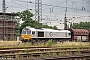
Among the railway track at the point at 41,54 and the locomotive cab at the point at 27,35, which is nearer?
the railway track at the point at 41,54

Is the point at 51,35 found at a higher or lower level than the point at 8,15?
lower

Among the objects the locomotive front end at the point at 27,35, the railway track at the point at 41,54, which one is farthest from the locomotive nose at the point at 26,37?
the railway track at the point at 41,54

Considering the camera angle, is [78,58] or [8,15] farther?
[8,15]

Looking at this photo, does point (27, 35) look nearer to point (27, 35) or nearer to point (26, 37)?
point (27, 35)

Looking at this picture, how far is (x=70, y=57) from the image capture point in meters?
11.0

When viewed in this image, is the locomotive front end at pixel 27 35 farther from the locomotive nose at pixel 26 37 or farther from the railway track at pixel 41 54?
the railway track at pixel 41 54

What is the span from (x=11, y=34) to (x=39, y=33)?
60.3 feet

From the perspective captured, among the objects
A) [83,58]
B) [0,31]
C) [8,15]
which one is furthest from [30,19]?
[83,58]

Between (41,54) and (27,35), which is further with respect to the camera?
(27,35)

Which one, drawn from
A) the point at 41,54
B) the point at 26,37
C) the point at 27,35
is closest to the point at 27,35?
the point at 27,35

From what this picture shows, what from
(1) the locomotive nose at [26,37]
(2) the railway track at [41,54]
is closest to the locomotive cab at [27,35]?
(1) the locomotive nose at [26,37]

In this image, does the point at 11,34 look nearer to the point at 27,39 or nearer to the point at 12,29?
the point at 12,29

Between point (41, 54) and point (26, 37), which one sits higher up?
point (41, 54)

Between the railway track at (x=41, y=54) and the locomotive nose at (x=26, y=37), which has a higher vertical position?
the railway track at (x=41, y=54)
